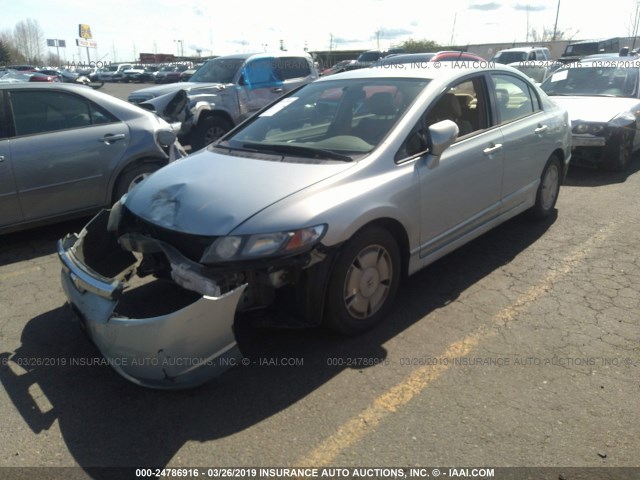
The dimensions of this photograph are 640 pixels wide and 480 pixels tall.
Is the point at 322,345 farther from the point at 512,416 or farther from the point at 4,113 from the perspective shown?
the point at 4,113

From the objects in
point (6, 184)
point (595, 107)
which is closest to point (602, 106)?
point (595, 107)

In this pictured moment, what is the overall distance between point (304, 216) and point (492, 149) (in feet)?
6.56

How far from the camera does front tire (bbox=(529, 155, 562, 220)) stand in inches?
204

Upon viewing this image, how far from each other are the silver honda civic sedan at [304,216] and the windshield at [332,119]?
14mm

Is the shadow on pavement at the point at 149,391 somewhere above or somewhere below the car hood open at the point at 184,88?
below

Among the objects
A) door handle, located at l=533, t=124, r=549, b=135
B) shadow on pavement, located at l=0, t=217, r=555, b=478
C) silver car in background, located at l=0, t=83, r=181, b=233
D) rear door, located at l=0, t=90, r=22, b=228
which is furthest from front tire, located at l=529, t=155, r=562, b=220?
rear door, located at l=0, t=90, r=22, b=228

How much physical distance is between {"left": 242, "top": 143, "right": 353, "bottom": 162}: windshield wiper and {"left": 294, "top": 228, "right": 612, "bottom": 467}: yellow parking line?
1361 millimetres

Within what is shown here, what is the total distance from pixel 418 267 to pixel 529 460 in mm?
1560

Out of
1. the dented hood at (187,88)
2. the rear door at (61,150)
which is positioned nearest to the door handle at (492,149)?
the rear door at (61,150)

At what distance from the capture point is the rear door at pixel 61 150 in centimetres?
487

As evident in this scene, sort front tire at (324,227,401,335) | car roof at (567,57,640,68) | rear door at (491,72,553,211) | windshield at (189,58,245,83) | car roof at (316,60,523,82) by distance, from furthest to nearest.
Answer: windshield at (189,58,245,83) < car roof at (567,57,640,68) < rear door at (491,72,553,211) < car roof at (316,60,523,82) < front tire at (324,227,401,335)

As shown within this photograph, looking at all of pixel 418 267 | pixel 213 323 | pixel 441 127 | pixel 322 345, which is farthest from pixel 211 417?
pixel 441 127

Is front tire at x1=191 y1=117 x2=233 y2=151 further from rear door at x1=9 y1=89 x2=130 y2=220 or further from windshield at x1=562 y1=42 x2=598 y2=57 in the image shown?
windshield at x1=562 y1=42 x2=598 y2=57

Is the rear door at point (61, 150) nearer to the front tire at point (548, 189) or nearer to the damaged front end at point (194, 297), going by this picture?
the damaged front end at point (194, 297)
